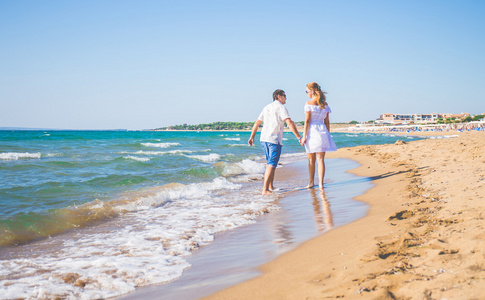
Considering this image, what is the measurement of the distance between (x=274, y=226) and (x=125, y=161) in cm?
1082

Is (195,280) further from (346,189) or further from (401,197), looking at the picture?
(346,189)

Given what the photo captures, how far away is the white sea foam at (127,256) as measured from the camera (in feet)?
8.13

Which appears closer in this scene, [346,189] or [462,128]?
[346,189]

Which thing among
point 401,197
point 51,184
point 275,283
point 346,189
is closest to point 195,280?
point 275,283

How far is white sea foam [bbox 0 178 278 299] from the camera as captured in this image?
2.48 metres

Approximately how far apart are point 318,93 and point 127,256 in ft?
15.1

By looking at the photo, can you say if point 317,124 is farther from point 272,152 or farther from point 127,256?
point 127,256

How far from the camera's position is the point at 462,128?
6131cm

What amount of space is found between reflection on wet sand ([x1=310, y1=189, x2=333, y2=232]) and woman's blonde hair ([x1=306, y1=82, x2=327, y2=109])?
172 centimetres

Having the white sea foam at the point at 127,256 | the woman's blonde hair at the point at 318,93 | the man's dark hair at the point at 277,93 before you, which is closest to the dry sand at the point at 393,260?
the white sea foam at the point at 127,256

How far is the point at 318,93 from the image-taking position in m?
6.24

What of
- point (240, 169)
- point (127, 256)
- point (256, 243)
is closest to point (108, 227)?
point (127, 256)

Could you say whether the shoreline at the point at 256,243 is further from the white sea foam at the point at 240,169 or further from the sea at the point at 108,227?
the white sea foam at the point at 240,169

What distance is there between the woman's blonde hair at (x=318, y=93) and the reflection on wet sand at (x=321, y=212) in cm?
172
